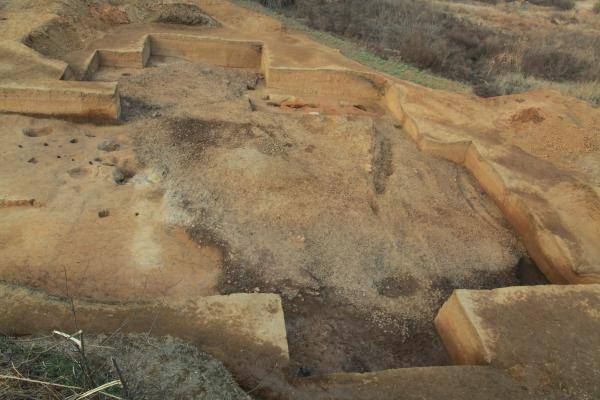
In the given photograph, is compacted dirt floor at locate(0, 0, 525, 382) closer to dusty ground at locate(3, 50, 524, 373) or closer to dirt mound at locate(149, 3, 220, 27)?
dusty ground at locate(3, 50, 524, 373)

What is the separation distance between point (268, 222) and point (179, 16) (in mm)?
7144

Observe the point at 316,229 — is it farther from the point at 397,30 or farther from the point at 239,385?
the point at 397,30

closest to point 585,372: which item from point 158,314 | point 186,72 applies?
point 158,314

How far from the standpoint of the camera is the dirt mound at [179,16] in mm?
10227

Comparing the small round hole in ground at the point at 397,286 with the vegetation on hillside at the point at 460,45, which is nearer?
the small round hole in ground at the point at 397,286

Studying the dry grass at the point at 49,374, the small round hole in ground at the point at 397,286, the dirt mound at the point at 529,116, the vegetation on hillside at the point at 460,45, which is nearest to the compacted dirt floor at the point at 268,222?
the small round hole in ground at the point at 397,286

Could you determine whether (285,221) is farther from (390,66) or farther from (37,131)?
(390,66)

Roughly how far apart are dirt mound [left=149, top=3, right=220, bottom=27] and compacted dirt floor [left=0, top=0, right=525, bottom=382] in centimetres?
400

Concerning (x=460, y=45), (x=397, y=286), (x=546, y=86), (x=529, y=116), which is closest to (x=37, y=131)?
(x=397, y=286)

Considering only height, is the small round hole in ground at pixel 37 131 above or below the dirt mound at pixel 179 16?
below

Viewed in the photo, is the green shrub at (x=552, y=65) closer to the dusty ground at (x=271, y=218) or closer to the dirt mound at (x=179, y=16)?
the dusty ground at (x=271, y=218)

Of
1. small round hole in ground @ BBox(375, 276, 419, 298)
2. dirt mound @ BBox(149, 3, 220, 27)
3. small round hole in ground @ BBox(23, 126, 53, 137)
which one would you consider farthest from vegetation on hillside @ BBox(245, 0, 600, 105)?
small round hole in ground @ BBox(23, 126, 53, 137)

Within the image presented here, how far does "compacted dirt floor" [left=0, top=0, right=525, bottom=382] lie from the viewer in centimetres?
426

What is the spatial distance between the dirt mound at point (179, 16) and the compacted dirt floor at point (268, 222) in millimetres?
3997
